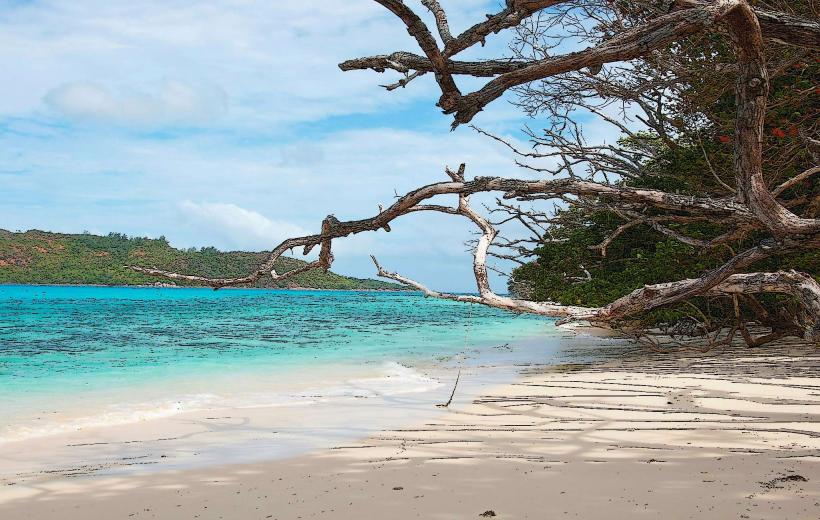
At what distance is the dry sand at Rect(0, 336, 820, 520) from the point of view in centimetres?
400

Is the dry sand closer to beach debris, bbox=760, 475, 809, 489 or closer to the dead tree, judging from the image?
beach debris, bbox=760, 475, 809, 489

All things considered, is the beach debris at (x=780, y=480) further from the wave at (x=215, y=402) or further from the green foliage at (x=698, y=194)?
the wave at (x=215, y=402)

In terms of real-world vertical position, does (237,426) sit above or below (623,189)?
below

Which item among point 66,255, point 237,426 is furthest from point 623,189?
point 66,255

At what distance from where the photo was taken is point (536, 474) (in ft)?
15.4

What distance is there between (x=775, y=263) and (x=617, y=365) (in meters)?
2.90

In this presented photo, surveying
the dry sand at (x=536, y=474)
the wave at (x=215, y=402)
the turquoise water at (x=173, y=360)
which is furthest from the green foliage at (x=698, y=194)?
the wave at (x=215, y=402)

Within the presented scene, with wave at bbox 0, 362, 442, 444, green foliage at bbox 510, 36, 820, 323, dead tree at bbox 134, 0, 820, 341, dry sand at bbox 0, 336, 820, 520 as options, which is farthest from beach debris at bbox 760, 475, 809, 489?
wave at bbox 0, 362, 442, 444

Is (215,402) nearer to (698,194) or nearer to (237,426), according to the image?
(237,426)

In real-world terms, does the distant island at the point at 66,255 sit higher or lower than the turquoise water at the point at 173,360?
higher

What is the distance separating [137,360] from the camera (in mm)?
16891

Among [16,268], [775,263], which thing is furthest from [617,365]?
[16,268]

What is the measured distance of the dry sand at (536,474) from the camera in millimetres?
4004

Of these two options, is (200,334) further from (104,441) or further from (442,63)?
(442,63)
